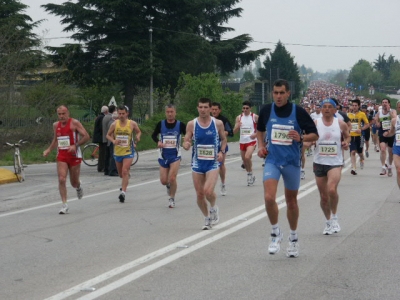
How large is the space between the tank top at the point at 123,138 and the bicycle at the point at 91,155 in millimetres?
10307

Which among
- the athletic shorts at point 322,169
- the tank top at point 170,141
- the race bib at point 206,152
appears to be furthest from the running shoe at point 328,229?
the tank top at point 170,141

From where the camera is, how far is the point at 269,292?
7.51 meters

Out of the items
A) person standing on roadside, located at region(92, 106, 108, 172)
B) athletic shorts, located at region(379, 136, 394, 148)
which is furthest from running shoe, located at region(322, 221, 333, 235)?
person standing on roadside, located at region(92, 106, 108, 172)

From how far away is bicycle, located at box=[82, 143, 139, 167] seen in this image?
26.6 meters

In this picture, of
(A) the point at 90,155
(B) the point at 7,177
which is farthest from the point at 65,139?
(A) the point at 90,155

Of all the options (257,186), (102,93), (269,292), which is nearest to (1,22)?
(102,93)

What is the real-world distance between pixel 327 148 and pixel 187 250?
2678 mm

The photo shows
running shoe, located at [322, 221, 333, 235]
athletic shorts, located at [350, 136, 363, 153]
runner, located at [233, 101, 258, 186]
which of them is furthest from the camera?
athletic shorts, located at [350, 136, 363, 153]

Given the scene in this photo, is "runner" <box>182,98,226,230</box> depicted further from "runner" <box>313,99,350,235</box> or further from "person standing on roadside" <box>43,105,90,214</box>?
"person standing on roadside" <box>43,105,90,214</box>

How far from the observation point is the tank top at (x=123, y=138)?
1580 centimetres

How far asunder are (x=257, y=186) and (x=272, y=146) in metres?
9.47

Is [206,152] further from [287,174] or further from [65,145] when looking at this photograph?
[65,145]

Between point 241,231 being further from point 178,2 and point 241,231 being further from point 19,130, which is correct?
point 178,2

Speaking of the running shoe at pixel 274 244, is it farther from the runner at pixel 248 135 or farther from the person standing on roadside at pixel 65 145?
the runner at pixel 248 135
